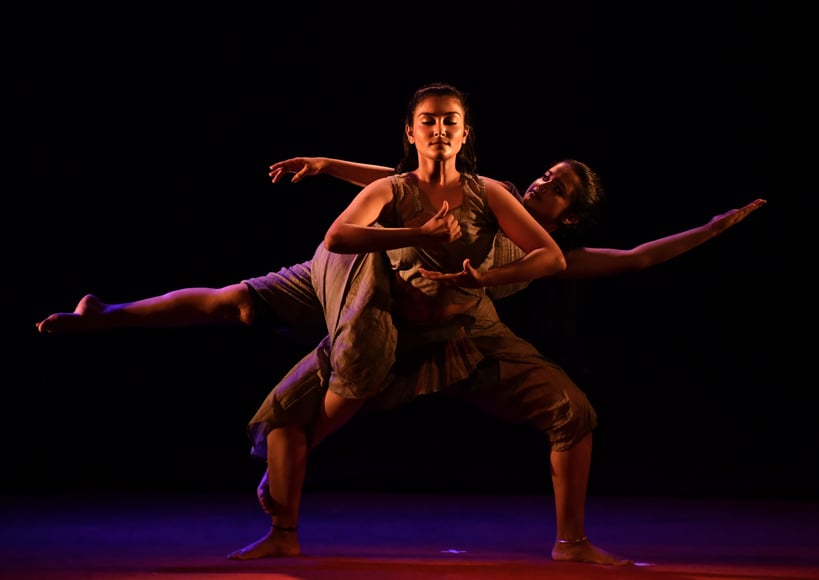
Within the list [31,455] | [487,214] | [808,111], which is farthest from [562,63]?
[31,455]

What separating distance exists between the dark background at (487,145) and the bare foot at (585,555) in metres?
1.37

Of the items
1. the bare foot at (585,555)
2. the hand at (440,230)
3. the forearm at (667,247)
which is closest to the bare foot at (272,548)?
the bare foot at (585,555)

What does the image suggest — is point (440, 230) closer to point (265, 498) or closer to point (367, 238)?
point (367, 238)

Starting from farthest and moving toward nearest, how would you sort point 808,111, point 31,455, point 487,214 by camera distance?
point 31,455, point 808,111, point 487,214

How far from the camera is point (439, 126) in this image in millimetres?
2637

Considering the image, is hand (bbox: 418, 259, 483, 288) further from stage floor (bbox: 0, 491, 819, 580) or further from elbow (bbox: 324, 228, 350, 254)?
stage floor (bbox: 0, 491, 819, 580)

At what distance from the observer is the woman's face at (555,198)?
3.09 metres

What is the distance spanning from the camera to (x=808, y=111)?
4.05m

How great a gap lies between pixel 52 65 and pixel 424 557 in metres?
2.62

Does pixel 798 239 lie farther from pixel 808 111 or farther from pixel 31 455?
pixel 31 455

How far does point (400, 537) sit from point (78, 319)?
1222mm

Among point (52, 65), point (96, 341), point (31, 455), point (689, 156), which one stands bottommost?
point (31, 455)

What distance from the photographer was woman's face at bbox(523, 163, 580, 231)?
10.1 ft

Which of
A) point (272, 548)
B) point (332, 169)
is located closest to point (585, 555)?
point (272, 548)
